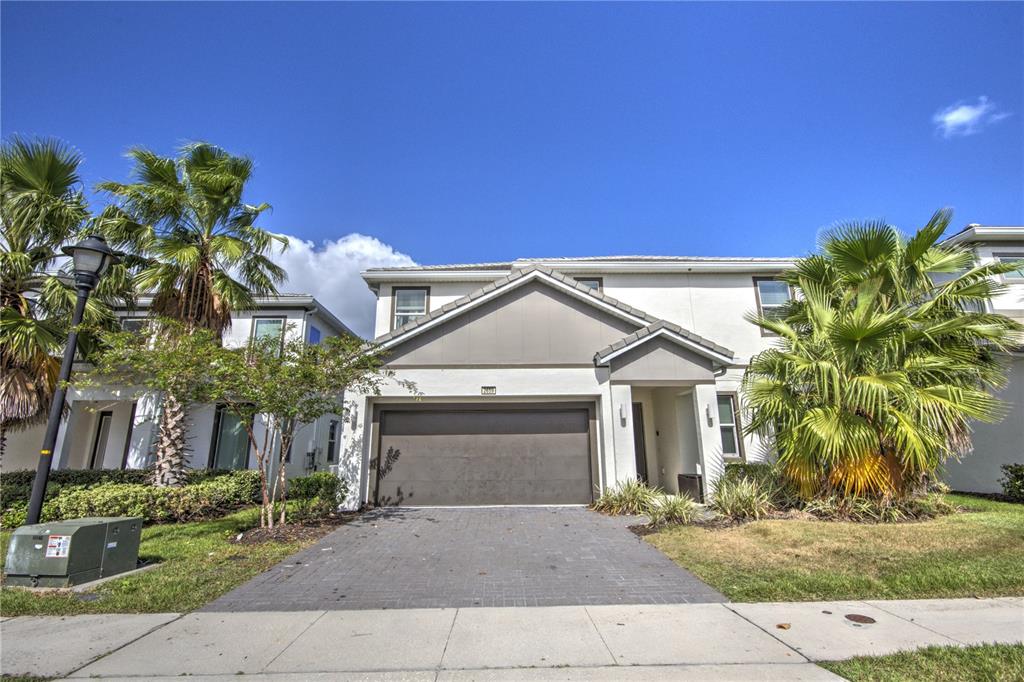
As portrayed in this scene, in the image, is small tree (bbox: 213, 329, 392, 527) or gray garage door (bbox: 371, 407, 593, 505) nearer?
small tree (bbox: 213, 329, 392, 527)

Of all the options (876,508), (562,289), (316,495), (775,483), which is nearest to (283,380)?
(316,495)

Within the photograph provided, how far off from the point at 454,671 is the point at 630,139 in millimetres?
13394

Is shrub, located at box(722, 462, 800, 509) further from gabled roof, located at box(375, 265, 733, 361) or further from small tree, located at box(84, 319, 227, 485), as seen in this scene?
small tree, located at box(84, 319, 227, 485)

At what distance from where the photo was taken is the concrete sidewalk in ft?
12.1

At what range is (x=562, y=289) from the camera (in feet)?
41.3

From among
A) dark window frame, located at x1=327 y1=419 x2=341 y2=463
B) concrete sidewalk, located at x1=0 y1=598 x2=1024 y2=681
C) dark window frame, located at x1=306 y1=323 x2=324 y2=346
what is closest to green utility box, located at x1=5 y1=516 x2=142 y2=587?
concrete sidewalk, located at x1=0 y1=598 x2=1024 y2=681

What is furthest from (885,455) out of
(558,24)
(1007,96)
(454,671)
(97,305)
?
(97,305)

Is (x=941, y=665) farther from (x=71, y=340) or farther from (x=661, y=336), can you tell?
(x=71, y=340)

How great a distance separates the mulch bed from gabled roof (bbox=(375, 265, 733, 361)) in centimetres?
428

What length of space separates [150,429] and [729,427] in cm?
1775

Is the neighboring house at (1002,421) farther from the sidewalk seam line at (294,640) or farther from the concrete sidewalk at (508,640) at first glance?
the sidewalk seam line at (294,640)

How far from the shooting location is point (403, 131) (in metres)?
13.3

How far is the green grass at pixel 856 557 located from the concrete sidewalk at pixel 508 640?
0.34 meters

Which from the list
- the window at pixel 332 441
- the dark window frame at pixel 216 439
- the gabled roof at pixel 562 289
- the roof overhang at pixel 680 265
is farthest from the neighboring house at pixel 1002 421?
the dark window frame at pixel 216 439
